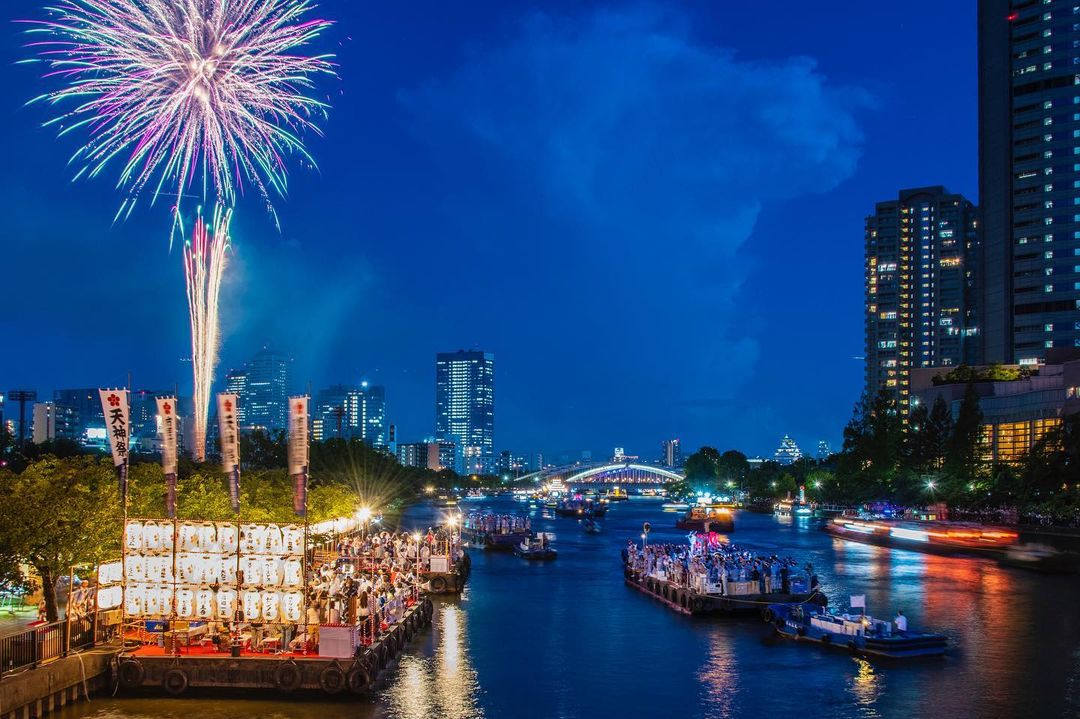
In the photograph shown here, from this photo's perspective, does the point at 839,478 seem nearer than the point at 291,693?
No

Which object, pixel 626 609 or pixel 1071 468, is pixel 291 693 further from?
pixel 1071 468

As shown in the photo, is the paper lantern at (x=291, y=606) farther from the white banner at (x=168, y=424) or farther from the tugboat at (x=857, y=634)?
the tugboat at (x=857, y=634)

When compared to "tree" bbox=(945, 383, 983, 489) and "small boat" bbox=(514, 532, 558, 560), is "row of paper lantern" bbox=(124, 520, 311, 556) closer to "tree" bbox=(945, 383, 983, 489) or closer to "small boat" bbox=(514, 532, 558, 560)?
"small boat" bbox=(514, 532, 558, 560)

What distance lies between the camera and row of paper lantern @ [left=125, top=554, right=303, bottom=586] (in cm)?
3038

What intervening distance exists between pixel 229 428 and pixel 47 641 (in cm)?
994

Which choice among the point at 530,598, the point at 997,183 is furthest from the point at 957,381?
the point at 530,598

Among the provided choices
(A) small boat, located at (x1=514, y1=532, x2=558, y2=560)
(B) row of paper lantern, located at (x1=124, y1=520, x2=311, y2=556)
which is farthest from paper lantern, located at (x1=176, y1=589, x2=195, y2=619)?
(A) small boat, located at (x1=514, y1=532, x2=558, y2=560)

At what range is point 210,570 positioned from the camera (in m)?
30.4

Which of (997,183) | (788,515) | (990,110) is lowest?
(788,515)

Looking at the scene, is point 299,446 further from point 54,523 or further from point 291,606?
point 54,523

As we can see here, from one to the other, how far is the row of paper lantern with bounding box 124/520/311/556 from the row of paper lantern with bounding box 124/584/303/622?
1.24 meters

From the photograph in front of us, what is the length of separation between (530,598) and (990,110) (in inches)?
5264

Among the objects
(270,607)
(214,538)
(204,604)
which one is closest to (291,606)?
(270,607)

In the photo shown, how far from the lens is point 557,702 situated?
32062 mm
